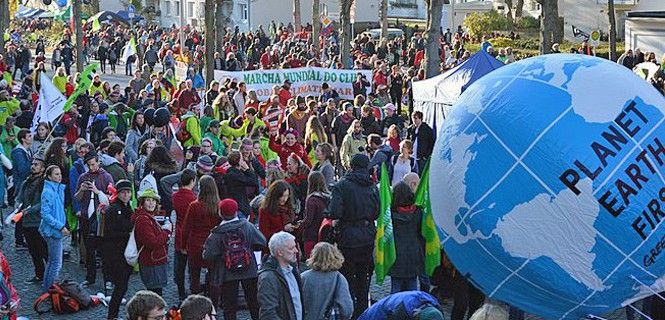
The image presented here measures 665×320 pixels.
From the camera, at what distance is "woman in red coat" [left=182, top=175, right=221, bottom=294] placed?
1202cm

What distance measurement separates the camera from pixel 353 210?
11.8 m

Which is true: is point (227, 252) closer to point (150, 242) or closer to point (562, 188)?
point (150, 242)

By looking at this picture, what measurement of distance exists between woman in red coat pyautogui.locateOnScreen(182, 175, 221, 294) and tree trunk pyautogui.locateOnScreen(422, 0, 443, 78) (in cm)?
1477

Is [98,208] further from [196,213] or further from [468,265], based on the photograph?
[468,265]

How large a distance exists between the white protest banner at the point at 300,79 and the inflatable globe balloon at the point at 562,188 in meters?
19.1

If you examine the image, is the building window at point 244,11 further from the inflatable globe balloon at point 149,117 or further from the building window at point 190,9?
the inflatable globe balloon at point 149,117

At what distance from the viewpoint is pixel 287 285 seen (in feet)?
31.2

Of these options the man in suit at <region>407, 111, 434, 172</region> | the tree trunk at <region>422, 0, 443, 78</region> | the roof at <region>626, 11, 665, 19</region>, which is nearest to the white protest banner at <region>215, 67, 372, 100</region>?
the tree trunk at <region>422, 0, 443, 78</region>

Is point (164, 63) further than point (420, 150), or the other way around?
point (164, 63)

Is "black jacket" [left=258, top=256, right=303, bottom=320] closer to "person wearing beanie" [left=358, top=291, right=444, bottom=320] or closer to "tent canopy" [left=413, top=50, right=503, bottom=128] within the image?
"person wearing beanie" [left=358, top=291, right=444, bottom=320]

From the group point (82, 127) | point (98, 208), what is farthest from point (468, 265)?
point (82, 127)

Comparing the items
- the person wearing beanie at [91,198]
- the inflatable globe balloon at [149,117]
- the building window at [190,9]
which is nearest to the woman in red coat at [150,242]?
the person wearing beanie at [91,198]

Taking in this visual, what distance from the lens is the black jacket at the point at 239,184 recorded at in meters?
14.0

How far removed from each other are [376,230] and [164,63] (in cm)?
3076
